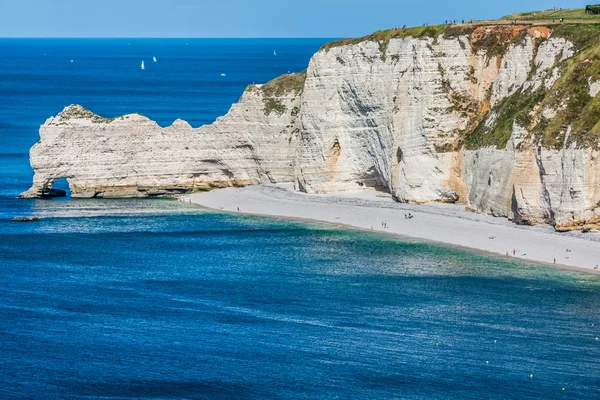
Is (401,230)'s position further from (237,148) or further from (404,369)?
(404,369)

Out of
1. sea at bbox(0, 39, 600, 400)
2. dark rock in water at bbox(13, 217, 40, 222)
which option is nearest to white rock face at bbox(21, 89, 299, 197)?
sea at bbox(0, 39, 600, 400)

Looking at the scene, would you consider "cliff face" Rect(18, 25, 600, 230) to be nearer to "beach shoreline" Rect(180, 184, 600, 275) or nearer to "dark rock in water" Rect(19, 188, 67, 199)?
"dark rock in water" Rect(19, 188, 67, 199)

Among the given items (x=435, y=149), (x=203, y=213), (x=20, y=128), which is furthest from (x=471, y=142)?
(x=20, y=128)

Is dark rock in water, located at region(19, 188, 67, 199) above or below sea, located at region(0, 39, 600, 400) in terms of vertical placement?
above

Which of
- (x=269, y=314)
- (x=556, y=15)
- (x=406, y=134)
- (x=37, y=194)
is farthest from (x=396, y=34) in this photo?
(x=269, y=314)

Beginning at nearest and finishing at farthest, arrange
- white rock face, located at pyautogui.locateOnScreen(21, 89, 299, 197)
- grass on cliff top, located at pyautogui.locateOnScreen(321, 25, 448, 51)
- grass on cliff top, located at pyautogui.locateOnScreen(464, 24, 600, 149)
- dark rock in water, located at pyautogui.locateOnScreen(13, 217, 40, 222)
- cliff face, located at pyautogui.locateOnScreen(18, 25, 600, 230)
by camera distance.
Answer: grass on cliff top, located at pyautogui.locateOnScreen(464, 24, 600, 149)
cliff face, located at pyautogui.locateOnScreen(18, 25, 600, 230)
dark rock in water, located at pyautogui.locateOnScreen(13, 217, 40, 222)
grass on cliff top, located at pyautogui.locateOnScreen(321, 25, 448, 51)
white rock face, located at pyautogui.locateOnScreen(21, 89, 299, 197)

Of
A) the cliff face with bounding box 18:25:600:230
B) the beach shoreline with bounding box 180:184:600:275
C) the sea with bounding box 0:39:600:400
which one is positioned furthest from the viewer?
the cliff face with bounding box 18:25:600:230
